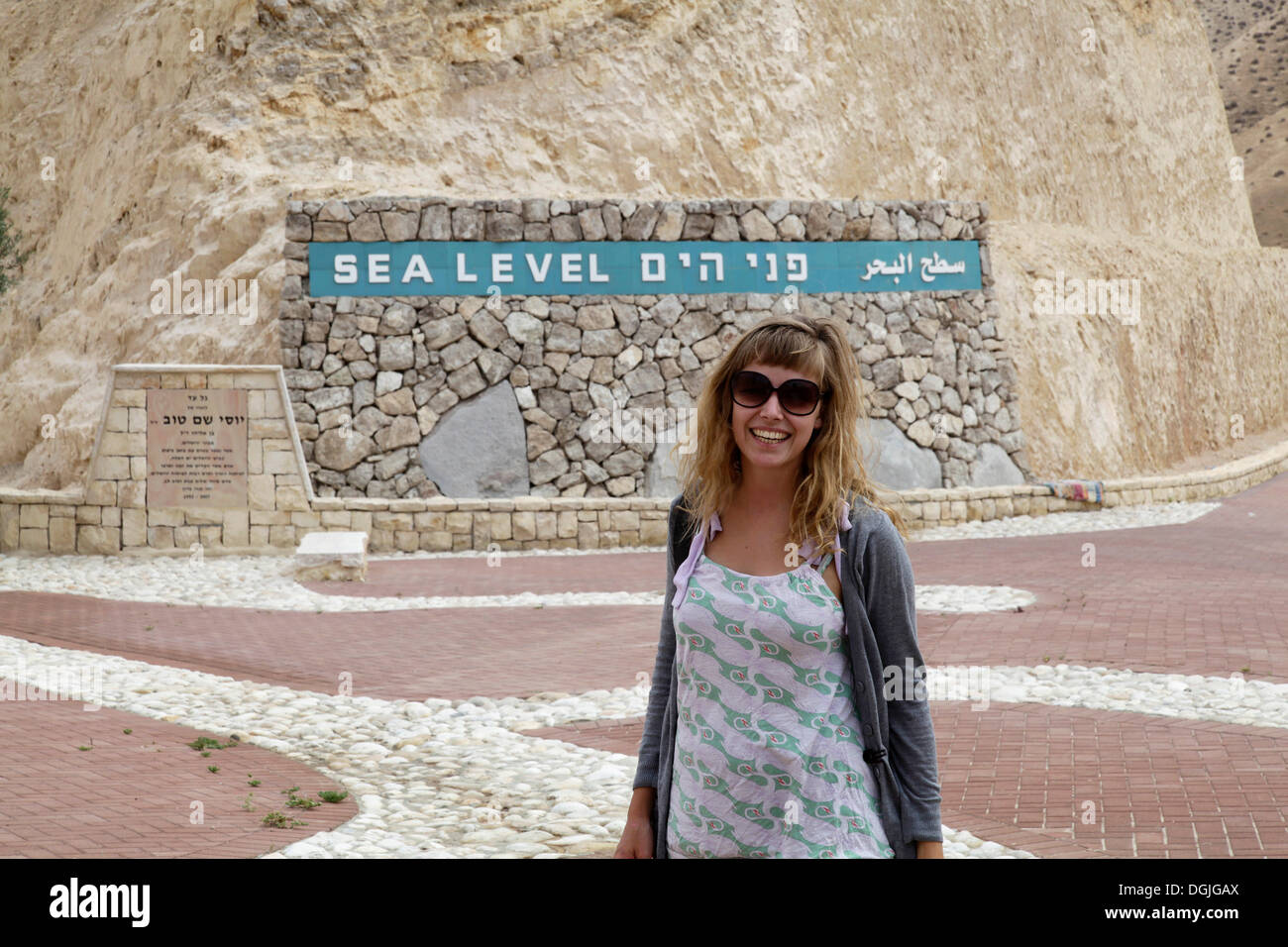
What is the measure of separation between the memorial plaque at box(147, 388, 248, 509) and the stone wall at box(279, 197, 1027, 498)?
1.57 meters

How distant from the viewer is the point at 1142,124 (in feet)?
96.4

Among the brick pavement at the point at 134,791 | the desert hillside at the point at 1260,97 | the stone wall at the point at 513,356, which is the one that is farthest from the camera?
the desert hillside at the point at 1260,97

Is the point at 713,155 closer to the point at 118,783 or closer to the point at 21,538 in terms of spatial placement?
the point at 21,538

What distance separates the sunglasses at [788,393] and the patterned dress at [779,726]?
0.32 meters

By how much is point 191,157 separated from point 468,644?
14278 mm

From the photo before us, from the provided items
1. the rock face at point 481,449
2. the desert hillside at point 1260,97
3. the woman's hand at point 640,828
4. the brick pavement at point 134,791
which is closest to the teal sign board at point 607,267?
the rock face at point 481,449

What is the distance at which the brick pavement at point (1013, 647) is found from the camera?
500 cm

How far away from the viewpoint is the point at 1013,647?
28.5ft

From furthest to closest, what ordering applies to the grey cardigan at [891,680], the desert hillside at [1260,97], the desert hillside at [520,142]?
the desert hillside at [1260,97]
the desert hillside at [520,142]
the grey cardigan at [891,680]

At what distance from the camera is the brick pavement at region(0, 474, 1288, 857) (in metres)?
5.00

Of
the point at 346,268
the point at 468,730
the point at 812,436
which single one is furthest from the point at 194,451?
the point at 812,436

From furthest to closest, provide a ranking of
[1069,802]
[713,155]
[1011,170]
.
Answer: [1011,170]
[713,155]
[1069,802]

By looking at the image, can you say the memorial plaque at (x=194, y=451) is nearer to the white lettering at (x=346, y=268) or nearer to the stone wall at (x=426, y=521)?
the stone wall at (x=426, y=521)

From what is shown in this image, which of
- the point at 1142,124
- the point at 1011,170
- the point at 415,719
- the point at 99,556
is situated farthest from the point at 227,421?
the point at 1142,124
